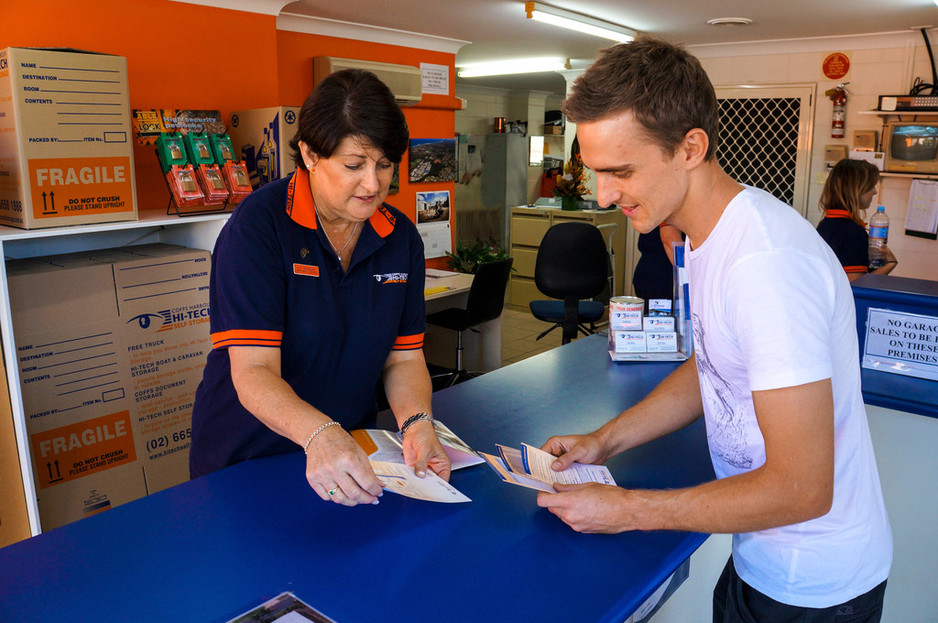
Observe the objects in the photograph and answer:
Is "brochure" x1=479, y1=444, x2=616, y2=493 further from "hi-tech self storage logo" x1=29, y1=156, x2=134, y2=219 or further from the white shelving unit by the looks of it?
"hi-tech self storage logo" x1=29, y1=156, x2=134, y2=219

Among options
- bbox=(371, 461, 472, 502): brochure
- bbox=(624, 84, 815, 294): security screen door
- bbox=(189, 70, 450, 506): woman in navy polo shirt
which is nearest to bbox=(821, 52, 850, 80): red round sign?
bbox=(624, 84, 815, 294): security screen door

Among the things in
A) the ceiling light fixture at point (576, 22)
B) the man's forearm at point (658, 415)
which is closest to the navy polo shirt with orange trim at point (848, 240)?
the ceiling light fixture at point (576, 22)

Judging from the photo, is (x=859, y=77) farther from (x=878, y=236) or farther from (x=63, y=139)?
(x=63, y=139)

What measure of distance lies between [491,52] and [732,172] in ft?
9.02

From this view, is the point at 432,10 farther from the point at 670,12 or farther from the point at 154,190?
the point at 154,190

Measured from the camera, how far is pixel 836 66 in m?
6.36

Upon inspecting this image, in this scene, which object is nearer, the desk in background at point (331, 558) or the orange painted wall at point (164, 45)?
the desk in background at point (331, 558)

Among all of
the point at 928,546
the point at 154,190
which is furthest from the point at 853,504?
the point at 154,190

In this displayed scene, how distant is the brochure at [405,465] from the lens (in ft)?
4.49

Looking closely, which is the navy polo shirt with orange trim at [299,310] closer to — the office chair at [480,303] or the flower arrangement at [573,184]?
the office chair at [480,303]

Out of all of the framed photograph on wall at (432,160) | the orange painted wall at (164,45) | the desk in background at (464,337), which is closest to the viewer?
the orange painted wall at (164,45)

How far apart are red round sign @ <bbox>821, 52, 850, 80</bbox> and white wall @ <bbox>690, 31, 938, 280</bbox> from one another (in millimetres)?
38

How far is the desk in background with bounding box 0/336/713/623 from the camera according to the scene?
112cm

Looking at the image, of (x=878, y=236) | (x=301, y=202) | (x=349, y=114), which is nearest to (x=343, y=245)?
(x=301, y=202)
